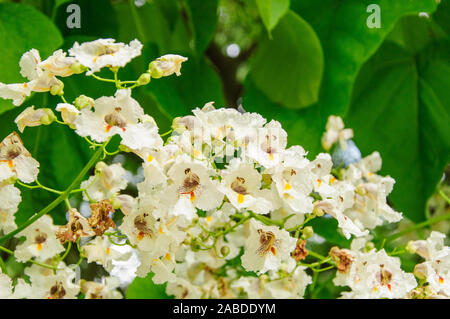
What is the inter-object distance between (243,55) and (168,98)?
1.44 feet

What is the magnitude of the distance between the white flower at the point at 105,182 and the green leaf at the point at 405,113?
17.9 inches

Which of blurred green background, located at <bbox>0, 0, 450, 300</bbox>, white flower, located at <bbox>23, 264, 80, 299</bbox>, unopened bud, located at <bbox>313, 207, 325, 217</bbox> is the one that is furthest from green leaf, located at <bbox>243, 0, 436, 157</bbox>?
white flower, located at <bbox>23, 264, 80, 299</bbox>

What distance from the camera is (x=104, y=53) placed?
472mm

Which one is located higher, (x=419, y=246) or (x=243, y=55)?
(x=243, y=55)

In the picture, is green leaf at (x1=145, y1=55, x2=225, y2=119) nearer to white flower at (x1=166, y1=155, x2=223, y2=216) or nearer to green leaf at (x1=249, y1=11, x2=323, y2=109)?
green leaf at (x1=249, y1=11, x2=323, y2=109)

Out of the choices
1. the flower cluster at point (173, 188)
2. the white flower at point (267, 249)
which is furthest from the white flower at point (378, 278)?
the white flower at point (267, 249)

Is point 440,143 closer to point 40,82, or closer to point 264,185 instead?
point 264,185

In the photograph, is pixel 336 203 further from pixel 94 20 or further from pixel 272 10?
pixel 94 20

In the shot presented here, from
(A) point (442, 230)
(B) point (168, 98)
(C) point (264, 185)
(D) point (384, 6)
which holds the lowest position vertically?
(A) point (442, 230)

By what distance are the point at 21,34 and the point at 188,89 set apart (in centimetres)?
24

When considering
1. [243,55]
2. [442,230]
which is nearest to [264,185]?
[243,55]

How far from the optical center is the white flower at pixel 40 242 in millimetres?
606

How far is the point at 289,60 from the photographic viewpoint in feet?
2.56
